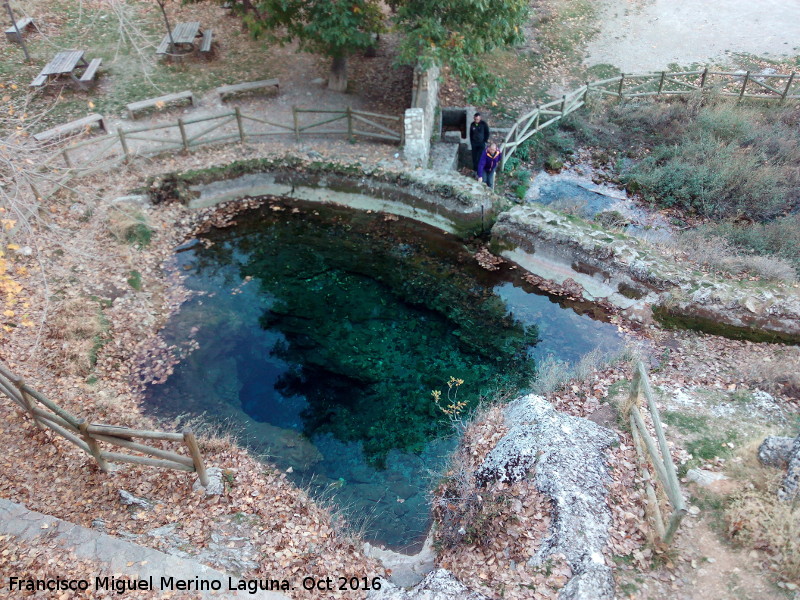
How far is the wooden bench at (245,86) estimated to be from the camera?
52.3 feet

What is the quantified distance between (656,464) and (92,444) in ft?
23.3

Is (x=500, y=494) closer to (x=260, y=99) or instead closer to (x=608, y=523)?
(x=608, y=523)

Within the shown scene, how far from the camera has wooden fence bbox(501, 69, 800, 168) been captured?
17094 mm

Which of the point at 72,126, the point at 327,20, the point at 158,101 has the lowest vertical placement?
the point at 72,126

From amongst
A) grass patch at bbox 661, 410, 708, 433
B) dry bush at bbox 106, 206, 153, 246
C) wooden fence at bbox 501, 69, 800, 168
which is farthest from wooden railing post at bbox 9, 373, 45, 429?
wooden fence at bbox 501, 69, 800, 168

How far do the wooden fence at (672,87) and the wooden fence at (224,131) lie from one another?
4695 mm

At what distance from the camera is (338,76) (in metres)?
16.4

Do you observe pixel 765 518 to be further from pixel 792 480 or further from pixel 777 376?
pixel 777 376

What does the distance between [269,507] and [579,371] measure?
562 centimetres

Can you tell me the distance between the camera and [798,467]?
6.30 meters

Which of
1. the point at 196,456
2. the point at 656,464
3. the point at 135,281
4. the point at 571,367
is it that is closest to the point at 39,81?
the point at 135,281

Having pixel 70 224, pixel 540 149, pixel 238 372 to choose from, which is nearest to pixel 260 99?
pixel 70 224

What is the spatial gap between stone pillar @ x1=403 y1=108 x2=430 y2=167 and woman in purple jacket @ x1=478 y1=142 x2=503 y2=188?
57.2 inches

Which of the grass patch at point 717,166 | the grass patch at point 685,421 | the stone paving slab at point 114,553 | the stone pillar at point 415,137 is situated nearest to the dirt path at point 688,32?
the grass patch at point 717,166
